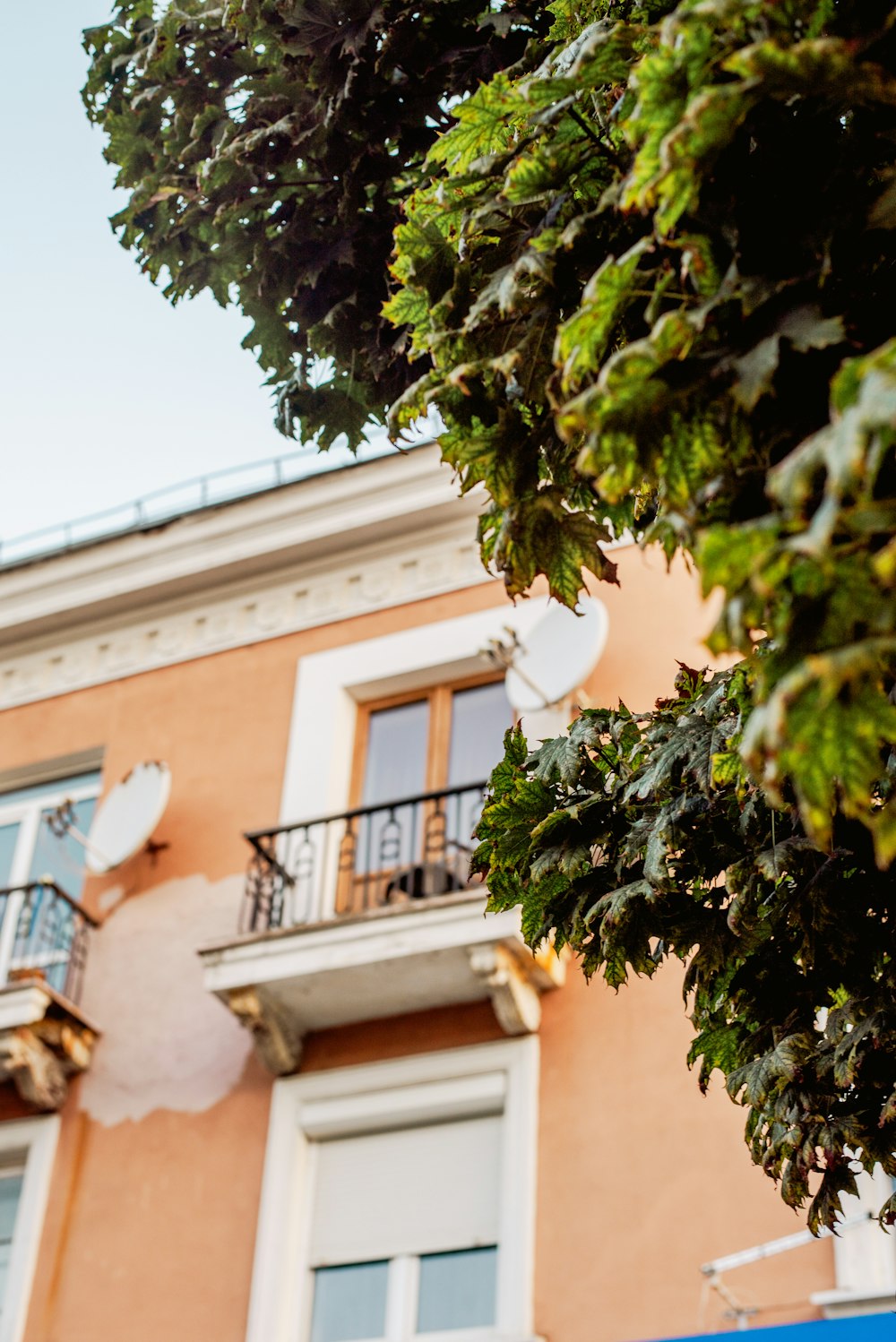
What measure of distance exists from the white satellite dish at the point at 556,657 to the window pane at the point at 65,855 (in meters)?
3.36

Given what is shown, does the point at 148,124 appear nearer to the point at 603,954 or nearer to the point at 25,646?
the point at 603,954

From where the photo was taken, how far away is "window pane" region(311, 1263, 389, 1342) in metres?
8.48

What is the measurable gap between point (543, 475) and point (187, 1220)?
6401 millimetres

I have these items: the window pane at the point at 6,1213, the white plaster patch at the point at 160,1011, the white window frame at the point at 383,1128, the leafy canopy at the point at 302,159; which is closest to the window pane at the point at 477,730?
the white plaster patch at the point at 160,1011

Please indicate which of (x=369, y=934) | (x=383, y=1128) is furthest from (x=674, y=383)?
(x=383, y=1128)

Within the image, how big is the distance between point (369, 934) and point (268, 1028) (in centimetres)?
85

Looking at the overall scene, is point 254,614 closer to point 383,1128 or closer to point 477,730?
point 477,730

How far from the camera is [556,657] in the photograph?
9594 mm

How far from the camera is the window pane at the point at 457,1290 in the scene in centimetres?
821

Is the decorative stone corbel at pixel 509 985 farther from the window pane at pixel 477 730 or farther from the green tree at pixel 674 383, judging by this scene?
the green tree at pixel 674 383

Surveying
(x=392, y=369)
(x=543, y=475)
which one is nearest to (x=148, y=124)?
(x=392, y=369)

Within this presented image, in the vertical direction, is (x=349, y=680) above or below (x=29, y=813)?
above

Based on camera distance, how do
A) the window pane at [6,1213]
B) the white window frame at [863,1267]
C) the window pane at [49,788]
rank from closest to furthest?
the white window frame at [863,1267] < the window pane at [6,1213] < the window pane at [49,788]

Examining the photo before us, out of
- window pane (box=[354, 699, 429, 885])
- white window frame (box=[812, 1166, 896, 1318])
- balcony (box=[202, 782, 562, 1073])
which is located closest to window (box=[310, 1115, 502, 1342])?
balcony (box=[202, 782, 562, 1073])
